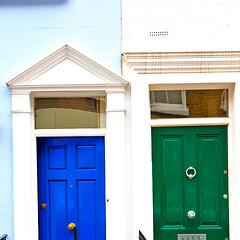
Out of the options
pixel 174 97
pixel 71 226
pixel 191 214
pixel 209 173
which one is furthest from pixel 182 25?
pixel 71 226

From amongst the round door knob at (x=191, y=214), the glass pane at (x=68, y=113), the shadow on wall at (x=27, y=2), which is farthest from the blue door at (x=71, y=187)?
the shadow on wall at (x=27, y=2)

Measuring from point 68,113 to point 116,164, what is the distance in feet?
3.17

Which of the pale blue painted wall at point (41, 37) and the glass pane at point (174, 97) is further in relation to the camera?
the glass pane at point (174, 97)

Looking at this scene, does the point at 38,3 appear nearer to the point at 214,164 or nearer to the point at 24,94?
the point at 24,94

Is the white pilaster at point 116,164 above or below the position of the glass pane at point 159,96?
below

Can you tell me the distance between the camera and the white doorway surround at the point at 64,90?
3.82 m

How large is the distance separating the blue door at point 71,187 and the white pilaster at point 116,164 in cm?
26

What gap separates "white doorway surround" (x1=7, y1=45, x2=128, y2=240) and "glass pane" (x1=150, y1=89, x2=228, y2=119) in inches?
22.0

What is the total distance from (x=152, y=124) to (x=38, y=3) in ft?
7.22

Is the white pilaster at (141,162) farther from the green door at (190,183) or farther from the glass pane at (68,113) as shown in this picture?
the glass pane at (68,113)

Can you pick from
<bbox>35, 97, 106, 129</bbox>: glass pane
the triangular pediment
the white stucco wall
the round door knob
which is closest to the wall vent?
the white stucco wall

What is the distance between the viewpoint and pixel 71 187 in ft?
13.3

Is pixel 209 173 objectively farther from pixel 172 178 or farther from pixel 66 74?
pixel 66 74

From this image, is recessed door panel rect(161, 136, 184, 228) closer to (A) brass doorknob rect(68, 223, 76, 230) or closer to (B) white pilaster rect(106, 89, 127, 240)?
(B) white pilaster rect(106, 89, 127, 240)
